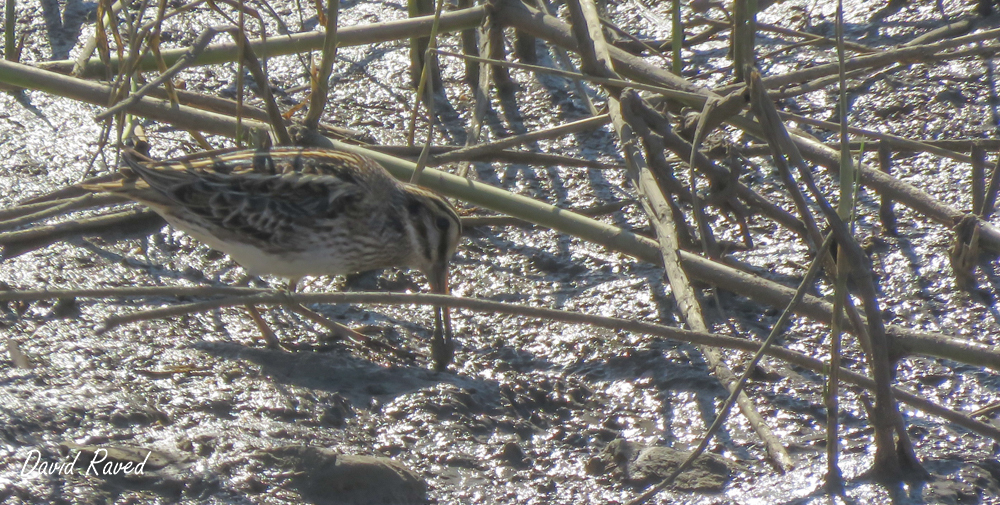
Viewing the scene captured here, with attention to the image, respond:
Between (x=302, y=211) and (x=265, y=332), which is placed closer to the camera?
(x=265, y=332)

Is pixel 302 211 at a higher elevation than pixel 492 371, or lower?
higher

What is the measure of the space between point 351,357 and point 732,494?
1691 mm

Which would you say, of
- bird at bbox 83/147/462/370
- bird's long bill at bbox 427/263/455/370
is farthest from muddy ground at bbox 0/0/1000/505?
bird at bbox 83/147/462/370

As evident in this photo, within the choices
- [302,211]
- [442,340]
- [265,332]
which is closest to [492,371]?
[442,340]

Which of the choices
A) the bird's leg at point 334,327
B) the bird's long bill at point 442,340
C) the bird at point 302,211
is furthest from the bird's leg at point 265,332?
the bird's long bill at point 442,340

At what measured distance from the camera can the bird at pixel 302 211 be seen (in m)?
4.29

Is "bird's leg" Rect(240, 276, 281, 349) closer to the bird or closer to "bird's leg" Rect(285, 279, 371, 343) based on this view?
the bird

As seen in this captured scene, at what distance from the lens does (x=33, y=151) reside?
216 inches

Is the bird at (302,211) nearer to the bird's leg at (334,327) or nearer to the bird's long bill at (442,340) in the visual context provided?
the bird's long bill at (442,340)

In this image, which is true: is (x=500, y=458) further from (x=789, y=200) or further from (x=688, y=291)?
(x=789, y=200)

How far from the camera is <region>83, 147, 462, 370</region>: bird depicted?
429 centimetres

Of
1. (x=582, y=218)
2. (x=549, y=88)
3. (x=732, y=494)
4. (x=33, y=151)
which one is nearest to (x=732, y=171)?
(x=582, y=218)

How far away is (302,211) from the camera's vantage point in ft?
14.5

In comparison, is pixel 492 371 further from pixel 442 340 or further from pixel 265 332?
pixel 265 332
